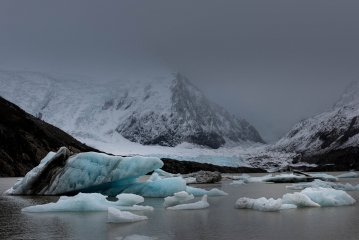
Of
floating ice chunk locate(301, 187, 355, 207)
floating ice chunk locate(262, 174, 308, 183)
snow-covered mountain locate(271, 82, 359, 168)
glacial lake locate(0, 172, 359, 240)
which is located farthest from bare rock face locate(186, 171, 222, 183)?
snow-covered mountain locate(271, 82, 359, 168)

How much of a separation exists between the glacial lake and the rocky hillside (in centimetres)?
3438

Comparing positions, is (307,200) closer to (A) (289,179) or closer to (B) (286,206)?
(B) (286,206)

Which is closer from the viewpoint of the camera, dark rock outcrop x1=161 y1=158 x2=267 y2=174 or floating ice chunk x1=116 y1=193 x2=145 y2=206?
floating ice chunk x1=116 y1=193 x2=145 y2=206

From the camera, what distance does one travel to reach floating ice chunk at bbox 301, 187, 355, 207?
33.5ft

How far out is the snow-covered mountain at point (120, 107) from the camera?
411 feet

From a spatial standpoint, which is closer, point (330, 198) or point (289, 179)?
point (330, 198)

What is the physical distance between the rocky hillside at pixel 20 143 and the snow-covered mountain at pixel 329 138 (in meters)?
90.4

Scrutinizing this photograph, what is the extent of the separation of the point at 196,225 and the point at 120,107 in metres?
153

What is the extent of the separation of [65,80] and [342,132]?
97811 mm

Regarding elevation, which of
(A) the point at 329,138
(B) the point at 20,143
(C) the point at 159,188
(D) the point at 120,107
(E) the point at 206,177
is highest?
(D) the point at 120,107

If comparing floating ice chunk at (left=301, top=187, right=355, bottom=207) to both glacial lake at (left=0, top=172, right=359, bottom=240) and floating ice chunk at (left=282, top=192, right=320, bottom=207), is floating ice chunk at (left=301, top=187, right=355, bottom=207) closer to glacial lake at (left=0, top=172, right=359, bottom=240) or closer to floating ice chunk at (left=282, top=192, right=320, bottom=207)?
floating ice chunk at (left=282, top=192, right=320, bottom=207)

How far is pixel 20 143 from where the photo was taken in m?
45.4

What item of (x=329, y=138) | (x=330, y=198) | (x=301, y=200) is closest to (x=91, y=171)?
(x=301, y=200)

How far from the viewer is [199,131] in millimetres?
178875
